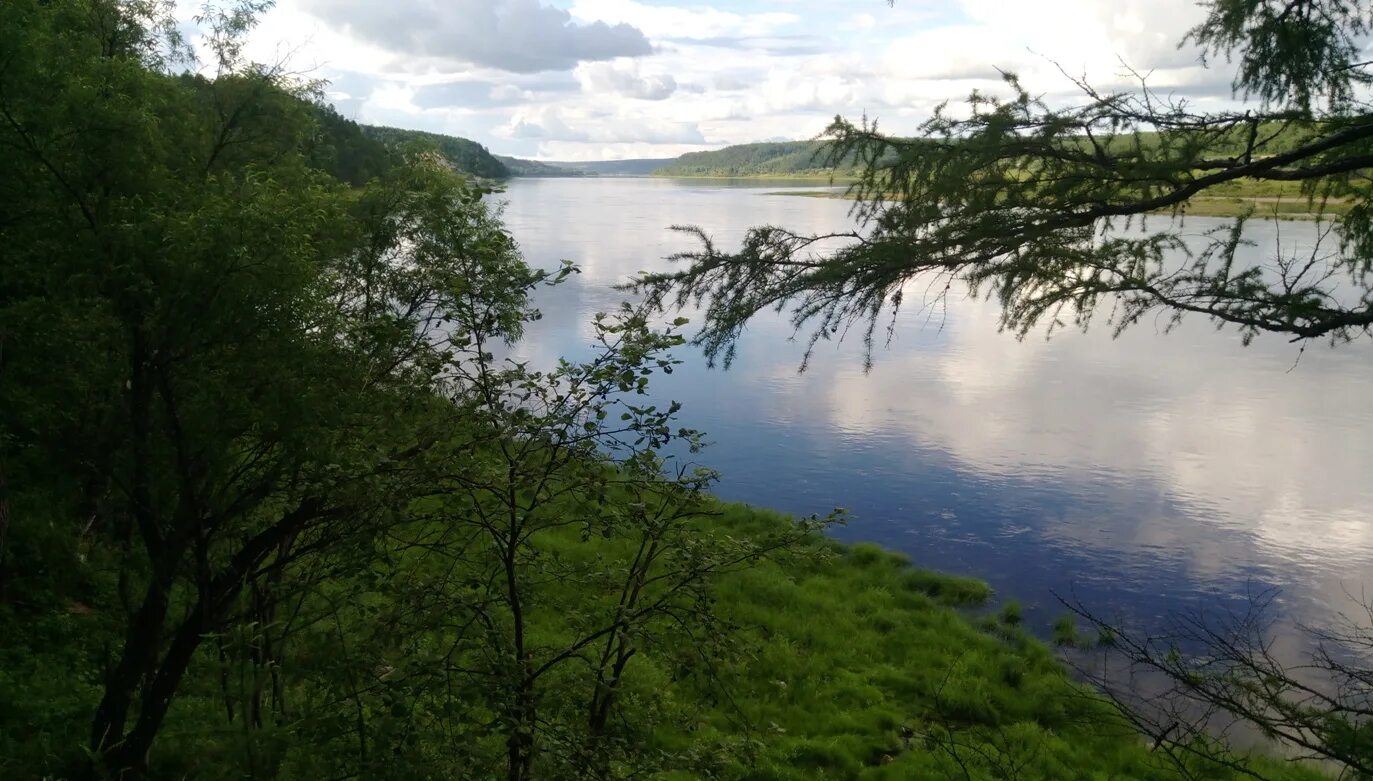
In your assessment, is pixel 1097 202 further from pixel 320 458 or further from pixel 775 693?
pixel 775 693

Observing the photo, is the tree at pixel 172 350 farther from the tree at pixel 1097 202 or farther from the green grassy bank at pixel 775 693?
the tree at pixel 1097 202

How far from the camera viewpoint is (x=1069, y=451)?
15.5m

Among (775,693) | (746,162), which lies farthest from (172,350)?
(746,162)

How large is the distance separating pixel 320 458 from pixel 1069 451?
568 inches

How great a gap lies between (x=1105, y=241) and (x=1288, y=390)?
Result: 16887 millimetres

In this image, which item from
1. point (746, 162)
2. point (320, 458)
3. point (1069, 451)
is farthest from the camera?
point (746, 162)

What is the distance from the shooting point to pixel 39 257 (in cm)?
386

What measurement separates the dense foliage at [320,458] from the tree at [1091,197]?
3.97 ft

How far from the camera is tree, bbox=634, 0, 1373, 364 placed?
13.7ft

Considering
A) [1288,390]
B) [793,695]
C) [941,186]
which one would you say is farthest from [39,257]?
[1288,390]

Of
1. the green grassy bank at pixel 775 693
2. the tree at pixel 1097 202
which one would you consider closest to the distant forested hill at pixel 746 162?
the green grassy bank at pixel 775 693

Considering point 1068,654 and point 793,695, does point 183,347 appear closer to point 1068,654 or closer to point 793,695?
point 793,695

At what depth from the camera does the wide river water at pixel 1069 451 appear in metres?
11.4

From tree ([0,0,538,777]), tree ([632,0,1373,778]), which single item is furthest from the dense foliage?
tree ([632,0,1373,778])
